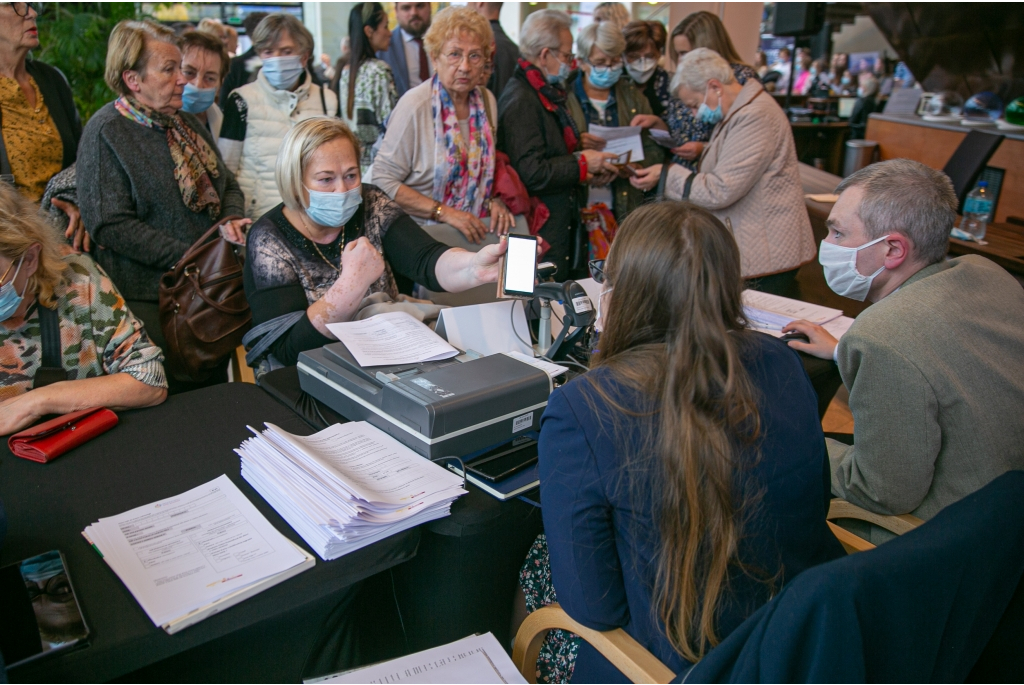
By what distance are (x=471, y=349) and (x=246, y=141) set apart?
1862 mm

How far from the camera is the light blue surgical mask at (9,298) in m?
1.51

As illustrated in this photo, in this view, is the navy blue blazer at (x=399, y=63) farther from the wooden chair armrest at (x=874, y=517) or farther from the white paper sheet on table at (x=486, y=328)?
the wooden chair armrest at (x=874, y=517)

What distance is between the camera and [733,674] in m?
0.86

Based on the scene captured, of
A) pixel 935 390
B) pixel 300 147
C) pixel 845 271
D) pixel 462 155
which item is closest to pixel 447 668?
pixel 935 390

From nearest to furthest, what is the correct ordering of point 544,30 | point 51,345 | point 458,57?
point 51,345
point 458,57
point 544,30

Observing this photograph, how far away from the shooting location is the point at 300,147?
2041 mm

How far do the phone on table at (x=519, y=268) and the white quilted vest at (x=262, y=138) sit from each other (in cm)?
165

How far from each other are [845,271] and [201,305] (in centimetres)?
188

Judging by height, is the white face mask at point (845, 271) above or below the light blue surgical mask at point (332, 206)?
below

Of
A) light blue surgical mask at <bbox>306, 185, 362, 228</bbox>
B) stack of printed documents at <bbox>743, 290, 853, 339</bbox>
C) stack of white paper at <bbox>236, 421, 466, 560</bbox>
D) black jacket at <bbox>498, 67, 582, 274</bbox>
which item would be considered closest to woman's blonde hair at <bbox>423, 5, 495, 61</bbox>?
black jacket at <bbox>498, 67, 582, 274</bbox>

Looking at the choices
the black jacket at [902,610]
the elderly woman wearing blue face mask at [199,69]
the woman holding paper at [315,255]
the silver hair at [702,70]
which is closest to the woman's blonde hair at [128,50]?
the elderly woman wearing blue face mask at [199,69]

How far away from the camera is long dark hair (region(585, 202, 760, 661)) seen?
1.01 m

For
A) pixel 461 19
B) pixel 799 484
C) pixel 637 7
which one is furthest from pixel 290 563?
pixel 637 7

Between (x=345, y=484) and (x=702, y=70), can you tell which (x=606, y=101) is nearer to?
(x=702, y=70)
